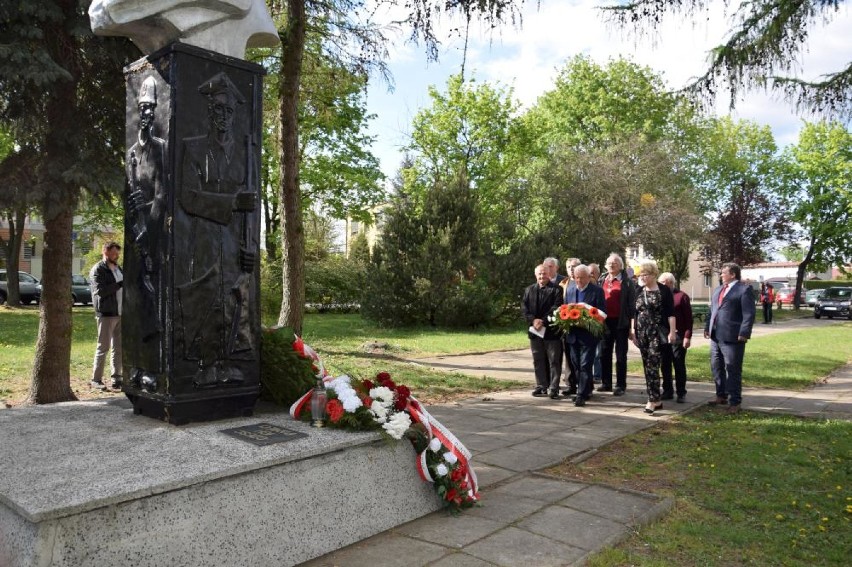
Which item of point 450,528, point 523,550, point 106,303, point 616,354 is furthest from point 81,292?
point 523,550

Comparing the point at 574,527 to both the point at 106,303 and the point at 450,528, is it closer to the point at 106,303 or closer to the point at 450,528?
the point at 450,528

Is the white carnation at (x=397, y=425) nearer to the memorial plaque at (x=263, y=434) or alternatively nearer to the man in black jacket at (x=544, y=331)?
the memorial plaque at (x=263, y=434)

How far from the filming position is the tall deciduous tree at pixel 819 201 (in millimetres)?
41578

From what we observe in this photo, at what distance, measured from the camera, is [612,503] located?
4.62 m

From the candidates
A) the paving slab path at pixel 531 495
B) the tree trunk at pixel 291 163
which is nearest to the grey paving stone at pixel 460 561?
the paving slab path at pixel 531 495

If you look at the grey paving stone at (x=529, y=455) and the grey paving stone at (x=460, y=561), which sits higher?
the grey paving stone at (x=529, y=455)

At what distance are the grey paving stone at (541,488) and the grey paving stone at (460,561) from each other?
116 centimetres

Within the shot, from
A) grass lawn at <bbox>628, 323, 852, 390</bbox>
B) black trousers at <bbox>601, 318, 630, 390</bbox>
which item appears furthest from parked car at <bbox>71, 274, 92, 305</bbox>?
black trousers at <bbox>601, 318, 630, 390</bbox>

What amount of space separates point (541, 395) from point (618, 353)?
4.77 feet

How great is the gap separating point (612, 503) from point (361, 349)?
406 inches

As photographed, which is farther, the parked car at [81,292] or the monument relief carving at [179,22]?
the parked car at [81,292]

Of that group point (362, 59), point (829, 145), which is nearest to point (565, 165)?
point (362, 59)

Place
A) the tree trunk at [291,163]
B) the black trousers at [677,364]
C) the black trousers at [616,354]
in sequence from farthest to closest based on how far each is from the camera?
1. the tree trunk at [291,163]
2. the black trousers at [616,354]
3. the black trousers at [677,364]

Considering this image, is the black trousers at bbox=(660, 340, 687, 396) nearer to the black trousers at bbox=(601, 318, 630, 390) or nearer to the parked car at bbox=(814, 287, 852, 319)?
the black trousers at bbox=(601, 318, 630, 390)
